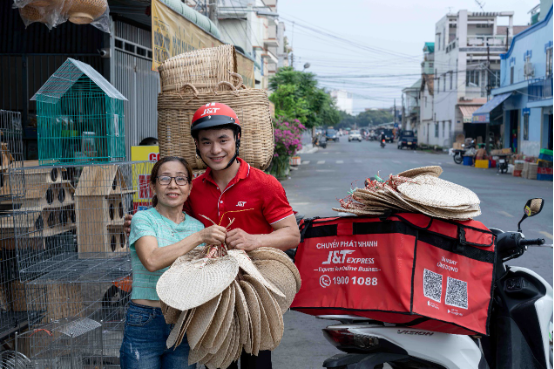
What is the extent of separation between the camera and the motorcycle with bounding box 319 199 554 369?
271cm

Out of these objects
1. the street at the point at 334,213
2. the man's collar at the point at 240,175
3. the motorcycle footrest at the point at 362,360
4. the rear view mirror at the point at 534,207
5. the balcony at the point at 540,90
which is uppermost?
the balcony at the point at 540,90

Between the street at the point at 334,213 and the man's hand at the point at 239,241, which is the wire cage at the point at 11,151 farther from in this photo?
the street at the point at 334,213

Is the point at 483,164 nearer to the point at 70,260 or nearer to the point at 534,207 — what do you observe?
A: the point at 534,207

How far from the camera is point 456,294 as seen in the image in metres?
2.58

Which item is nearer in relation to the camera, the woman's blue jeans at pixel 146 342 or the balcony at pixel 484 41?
the woman's blue jeans at pixel 146 342

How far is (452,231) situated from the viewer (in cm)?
259

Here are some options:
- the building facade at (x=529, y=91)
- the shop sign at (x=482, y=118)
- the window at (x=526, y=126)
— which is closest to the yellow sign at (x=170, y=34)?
the building facade at (x=529, y=91)

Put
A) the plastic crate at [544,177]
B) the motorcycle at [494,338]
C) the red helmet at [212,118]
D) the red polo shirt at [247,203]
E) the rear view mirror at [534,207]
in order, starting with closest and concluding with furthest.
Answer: the red helmet at [212,118]
the red polo shirt at [247,203]
the motorcycle at [494,338]
the rear view mirror at [534,207]
the plastic crate at [544,177]

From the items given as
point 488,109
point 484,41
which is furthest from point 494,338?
point 484,41

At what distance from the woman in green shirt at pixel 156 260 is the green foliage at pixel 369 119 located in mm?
151141

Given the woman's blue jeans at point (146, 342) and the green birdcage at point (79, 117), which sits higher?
the green birdcage at point (79, 117)

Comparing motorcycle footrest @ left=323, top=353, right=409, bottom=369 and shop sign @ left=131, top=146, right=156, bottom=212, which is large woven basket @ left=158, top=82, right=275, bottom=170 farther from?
motorcycle footrest @ left=323, top=353, right=409, bottom=369

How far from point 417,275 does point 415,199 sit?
0.36m

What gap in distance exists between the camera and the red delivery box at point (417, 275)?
2.53m
